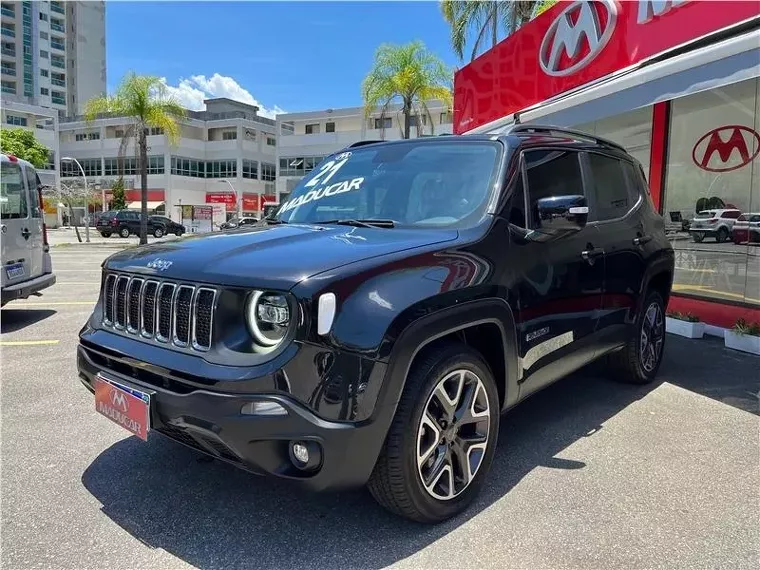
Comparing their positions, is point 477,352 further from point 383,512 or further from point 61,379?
point 61,379

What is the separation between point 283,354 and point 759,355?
5.81 m

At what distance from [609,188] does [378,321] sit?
2723mm

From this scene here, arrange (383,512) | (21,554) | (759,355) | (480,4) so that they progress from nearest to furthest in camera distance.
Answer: (21,554), (383,512), (759,355), (480,4)

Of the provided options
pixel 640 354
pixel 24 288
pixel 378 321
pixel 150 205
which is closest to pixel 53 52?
pixel 150 205

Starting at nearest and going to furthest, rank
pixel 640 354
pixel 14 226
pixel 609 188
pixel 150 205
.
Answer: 1. pixel 609 188
2. pixel 640 354
3. pixel 14 226
4. pixel 150 205

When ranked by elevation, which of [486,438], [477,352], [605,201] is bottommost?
[486,438]

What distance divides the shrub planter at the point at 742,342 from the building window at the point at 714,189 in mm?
955

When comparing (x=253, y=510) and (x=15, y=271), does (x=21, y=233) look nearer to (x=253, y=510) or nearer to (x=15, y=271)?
(x=15, y=271)

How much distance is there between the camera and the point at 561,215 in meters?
3.22

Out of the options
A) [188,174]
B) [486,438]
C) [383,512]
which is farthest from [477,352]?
[188,174]

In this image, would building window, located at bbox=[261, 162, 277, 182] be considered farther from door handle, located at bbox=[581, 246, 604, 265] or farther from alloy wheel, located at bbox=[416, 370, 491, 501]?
alloy wheel, located at bbox=[416, 370, 491, 501]

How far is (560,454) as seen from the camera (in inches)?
138

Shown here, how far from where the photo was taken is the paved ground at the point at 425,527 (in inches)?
96.8

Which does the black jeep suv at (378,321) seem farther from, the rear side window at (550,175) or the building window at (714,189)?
the building window at (714,189)
